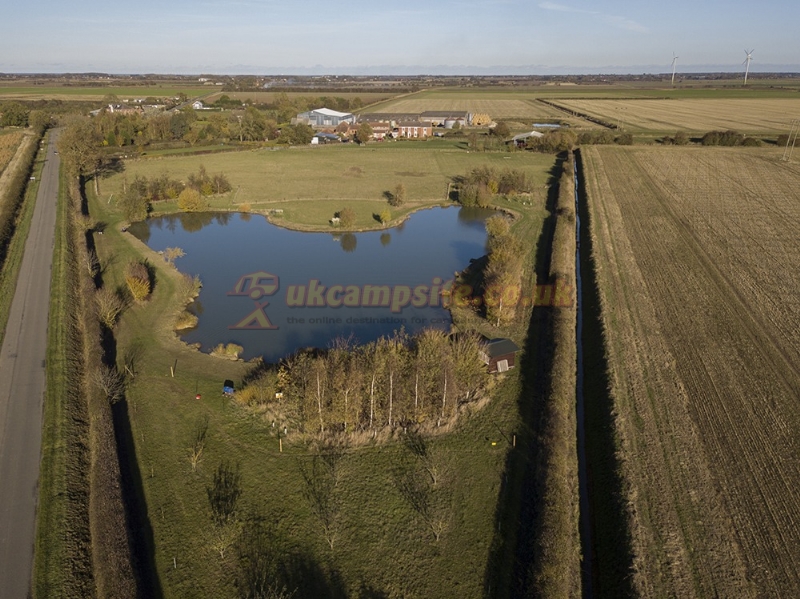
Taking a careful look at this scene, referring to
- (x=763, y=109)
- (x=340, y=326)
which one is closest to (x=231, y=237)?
(x=340, y=326)

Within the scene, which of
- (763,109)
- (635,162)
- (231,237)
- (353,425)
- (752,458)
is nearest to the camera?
(752,458)

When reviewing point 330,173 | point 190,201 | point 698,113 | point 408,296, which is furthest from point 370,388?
point 698,113

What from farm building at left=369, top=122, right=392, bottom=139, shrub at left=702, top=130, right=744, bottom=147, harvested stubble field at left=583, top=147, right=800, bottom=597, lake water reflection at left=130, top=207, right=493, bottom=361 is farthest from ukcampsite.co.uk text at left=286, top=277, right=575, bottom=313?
farm building at left=369, top=122, right=392, bottom=139

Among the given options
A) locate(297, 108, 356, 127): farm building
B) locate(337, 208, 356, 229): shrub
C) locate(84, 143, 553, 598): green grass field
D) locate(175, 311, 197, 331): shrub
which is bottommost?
locate(84, 143, 553, 598): green grass field

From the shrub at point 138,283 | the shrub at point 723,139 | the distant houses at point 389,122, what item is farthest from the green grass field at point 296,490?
the distant houses at point 389,122

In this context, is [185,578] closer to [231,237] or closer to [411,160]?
[231,237]

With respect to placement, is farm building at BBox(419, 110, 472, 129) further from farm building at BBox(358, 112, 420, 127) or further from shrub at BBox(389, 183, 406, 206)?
shrub at BBox(389, 183, 406, 206)
